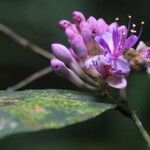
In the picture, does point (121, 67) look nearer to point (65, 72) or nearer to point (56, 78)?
point (65, 72)

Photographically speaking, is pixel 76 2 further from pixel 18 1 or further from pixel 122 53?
pixel 122 53

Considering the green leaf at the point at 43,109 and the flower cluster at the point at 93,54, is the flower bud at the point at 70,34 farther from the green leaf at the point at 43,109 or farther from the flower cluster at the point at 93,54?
the green leaf at the point at 43,109

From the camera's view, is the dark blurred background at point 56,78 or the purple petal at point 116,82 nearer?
the purple petal at point 116,82

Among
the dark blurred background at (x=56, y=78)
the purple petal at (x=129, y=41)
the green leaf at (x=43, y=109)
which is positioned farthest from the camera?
the dark blurred background at (x=56, y=78)

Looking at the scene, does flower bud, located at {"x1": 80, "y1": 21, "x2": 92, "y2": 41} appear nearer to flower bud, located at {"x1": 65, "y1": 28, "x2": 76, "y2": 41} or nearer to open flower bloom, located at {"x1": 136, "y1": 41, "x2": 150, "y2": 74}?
flower bud, located at {"x1": 65, "y1": 28, "x2": 76, "y2": 41}

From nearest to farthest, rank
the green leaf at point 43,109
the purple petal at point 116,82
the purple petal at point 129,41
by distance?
the green leaf at point 43,109 → the purple petal at point 116,82 → the purple petal at point 129,41

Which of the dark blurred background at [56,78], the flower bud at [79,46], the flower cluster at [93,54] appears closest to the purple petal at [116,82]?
the flower cluster at [93,54]

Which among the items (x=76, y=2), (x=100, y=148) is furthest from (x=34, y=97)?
(x=76, y=2)
